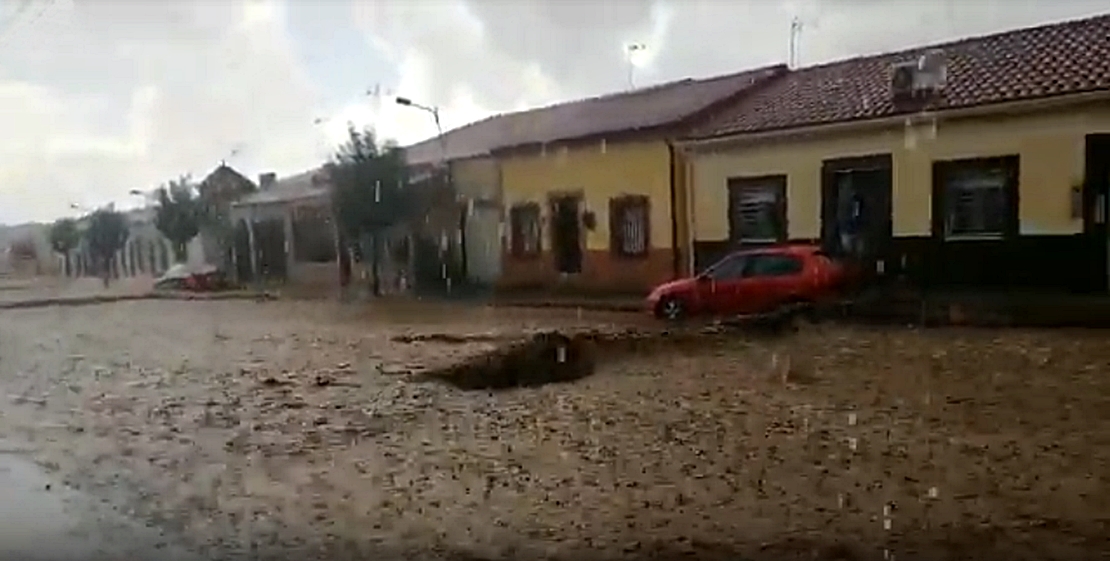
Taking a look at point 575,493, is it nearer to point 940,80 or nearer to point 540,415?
point 540,415

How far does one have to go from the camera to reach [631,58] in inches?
70.1

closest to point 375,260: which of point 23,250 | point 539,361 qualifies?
point 539,361

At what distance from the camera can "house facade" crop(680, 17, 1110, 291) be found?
1.47 meters

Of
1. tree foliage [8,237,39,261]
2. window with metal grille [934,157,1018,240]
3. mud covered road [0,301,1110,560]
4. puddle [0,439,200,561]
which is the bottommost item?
puddle [0,439,200,561]

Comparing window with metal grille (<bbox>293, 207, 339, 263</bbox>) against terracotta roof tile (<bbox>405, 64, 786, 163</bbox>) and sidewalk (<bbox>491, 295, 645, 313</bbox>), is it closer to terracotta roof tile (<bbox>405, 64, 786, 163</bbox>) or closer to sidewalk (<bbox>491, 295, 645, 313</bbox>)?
terracotta roof tile (<bbox>405, 64, 786, 163</bbox>)

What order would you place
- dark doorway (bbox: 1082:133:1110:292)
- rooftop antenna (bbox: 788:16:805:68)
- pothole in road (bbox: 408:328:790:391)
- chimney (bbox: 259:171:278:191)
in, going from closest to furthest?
dark doorway (bbox: 1082:133:1110:292) < rooftop antenna (bbox: 788:16:805:68) < pothole in road (bbox: 408:328:790:391) < chimney (bbox: 259:171:278:191)

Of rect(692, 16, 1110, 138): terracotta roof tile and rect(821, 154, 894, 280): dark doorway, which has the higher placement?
rect(692, 16, 1110, 138): terracotta roof tile

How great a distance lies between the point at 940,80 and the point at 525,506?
872 mm

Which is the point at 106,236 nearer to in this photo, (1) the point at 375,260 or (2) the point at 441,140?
(1) the point at 375,260

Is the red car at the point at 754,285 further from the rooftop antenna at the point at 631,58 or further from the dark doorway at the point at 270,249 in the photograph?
the dark doorway at the point at 270,249

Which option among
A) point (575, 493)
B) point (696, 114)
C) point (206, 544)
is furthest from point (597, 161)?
point (206, 544)

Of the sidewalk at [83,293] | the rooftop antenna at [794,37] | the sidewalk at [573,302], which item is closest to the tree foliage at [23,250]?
the sidewalk at [83,293]

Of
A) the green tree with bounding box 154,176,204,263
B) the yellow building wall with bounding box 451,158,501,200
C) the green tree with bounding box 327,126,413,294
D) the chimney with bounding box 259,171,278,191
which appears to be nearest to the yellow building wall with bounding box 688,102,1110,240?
the yellow building wall with bounding box 451,158,501,200

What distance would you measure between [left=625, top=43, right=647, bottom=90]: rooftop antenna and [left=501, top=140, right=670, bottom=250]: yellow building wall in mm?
102
